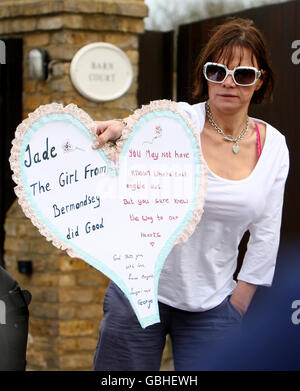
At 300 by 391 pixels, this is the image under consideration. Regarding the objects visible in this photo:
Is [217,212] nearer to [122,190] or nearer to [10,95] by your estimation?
[122,190]

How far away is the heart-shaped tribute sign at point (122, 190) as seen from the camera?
99.1 inches

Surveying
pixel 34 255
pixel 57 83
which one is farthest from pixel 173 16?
pixel 34 255

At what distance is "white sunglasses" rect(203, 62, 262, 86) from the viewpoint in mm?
2615

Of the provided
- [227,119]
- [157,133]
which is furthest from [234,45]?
[157,133]

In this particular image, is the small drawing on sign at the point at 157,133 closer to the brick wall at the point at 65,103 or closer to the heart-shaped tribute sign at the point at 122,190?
the heart-shaped tribute sign at the point at 122,190

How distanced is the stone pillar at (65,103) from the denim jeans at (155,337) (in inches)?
67.4

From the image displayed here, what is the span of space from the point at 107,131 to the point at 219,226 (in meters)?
0.44

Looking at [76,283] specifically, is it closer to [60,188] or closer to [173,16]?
[173,16]

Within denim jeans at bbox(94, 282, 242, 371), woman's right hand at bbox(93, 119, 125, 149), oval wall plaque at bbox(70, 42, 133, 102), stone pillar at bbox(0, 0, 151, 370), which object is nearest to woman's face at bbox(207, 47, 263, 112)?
woman's right hand at bbox(93, 119, 125, 149)

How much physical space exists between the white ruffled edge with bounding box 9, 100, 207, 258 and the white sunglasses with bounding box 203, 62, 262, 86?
0.14m

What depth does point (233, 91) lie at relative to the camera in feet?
8.65

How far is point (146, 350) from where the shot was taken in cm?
269

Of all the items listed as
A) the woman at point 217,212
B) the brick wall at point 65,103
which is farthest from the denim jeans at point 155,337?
the brick wall at point 65,103
